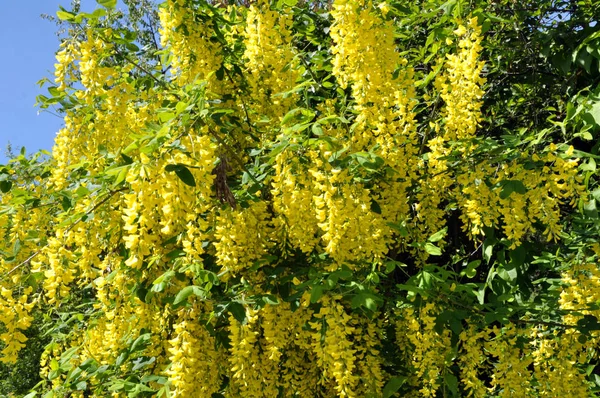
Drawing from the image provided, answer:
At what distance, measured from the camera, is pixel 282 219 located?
2787mm

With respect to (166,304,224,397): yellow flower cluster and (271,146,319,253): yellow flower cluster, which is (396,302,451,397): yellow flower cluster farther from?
(166,304,224,397): yellow flower cluster

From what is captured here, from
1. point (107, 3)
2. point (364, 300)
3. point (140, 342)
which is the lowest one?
point (364, 300)

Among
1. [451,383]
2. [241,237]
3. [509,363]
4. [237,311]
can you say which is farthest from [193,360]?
[509,363]

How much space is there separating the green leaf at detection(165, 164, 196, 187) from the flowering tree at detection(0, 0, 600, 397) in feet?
0.07

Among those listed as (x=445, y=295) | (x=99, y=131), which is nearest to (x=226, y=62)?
(x=99, y=131)

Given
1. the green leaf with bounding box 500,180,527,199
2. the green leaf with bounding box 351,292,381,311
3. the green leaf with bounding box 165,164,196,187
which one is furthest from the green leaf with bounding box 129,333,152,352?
the green leaf with bounding box 500,180,527,199

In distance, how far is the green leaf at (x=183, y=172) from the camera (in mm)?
2172

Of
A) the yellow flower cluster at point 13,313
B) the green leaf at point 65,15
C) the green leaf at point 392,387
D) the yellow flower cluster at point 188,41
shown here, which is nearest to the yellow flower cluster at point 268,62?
→ the yellow flower cluster at point 188,41

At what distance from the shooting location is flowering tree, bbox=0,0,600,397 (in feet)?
8.25

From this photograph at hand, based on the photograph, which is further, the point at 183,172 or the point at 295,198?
the point at 295,198

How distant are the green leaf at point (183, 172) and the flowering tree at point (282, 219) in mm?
20

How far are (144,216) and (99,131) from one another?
1063 millimetres

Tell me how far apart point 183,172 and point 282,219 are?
732 mm

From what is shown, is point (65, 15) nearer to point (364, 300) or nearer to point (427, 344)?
point (364, 300)
